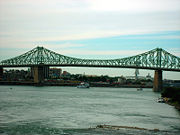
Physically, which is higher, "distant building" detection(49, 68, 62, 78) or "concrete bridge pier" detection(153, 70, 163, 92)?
"distant building" detection(49, 68, 62, 78)

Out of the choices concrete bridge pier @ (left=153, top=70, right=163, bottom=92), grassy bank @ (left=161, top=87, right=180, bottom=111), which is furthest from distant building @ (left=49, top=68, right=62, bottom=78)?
grassy bank @ (left=161, top=87, right=180, bottom=111)

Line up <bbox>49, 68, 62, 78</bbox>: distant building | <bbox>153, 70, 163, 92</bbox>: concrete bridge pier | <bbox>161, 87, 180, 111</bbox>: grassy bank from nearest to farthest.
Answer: <bbox>161, 87, 180, 111</bbox>: grassy bank
<bbox>153, 70, 163, 92</bbox>: concrete bridge pier
<bbox>49, 68, 62, 78</bbox>: distant building

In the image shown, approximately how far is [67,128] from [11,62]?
255 feet

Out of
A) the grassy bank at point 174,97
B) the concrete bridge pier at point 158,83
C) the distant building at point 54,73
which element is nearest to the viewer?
the grassy bank at point 174,97

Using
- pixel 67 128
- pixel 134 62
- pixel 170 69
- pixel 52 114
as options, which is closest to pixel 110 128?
pixel 67 128

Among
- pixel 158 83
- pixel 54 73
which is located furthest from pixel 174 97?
pixel 54 73

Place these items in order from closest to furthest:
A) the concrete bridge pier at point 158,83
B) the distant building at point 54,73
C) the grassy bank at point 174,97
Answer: the grassy bank at point 174,97, the concrete bridge pier at point 158,83, the distant building at point 54,73

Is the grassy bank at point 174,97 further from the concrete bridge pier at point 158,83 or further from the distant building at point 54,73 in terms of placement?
the distant building at point 54,73

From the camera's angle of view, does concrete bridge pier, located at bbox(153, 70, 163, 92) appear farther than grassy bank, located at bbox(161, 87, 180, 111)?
Yes

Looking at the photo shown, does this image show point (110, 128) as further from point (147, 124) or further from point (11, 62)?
point (11, 62)

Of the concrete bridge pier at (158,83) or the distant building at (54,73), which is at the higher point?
the distant building at (54,73)

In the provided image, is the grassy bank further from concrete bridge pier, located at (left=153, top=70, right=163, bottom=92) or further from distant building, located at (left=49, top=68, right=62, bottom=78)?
distant building, located at (left=49, top=68, right=62, bottom=78)

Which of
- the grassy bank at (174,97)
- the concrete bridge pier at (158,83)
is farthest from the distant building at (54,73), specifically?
the grassy bank at (174,97)

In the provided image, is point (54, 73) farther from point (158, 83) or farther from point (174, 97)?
point (174, 97)
